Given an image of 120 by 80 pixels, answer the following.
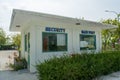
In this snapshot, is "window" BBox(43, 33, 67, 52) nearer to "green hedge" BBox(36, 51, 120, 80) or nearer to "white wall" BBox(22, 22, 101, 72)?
"white wall" BBox(22, 22, 101, 72)

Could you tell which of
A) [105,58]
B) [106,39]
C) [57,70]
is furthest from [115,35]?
[57,70]

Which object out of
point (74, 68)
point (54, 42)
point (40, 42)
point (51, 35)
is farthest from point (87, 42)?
point (74, 68)

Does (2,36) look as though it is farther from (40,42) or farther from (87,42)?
(40,42)

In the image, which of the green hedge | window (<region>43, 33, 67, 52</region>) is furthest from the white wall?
the green hedge

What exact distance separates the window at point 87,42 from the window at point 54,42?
180 cm

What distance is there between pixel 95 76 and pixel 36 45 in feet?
14.7

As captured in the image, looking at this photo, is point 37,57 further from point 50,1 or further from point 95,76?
point 95,76

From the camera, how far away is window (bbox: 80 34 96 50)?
1346 cm

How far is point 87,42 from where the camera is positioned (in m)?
13.9

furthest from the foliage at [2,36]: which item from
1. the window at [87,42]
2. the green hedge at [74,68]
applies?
the green hedge at [74,68]

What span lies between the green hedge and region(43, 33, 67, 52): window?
3.75 meters

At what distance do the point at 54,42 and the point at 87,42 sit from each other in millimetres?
3369

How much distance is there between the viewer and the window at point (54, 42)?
11.2 meters

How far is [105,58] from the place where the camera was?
8.36m
